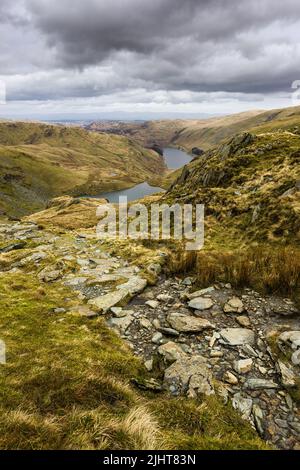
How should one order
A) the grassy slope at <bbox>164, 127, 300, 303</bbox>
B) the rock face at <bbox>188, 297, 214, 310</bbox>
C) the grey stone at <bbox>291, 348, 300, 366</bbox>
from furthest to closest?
the grassy slope at <bbox>164, 127, 300, 303</bbox>
the rock face at <bbox>188, 297, 214, 310</bbox>
the grey stone at <bbox>291, 348, 300, 366</bbox>

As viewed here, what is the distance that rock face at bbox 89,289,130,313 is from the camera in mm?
12531

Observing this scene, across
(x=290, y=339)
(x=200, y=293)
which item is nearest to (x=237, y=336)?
(x=290, y=339)

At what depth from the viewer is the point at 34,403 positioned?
6.10 meters

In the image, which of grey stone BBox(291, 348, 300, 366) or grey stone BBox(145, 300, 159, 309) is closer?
grey stone BBox(291, 348, 300, 366)

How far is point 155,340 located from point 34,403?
15.4 ft

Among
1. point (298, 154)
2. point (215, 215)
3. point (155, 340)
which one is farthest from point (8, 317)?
point (298, 154)

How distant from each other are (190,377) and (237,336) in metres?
2.59

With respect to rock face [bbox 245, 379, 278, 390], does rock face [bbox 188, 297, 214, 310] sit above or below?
above

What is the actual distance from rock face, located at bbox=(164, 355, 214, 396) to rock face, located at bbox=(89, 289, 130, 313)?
15.8 ft

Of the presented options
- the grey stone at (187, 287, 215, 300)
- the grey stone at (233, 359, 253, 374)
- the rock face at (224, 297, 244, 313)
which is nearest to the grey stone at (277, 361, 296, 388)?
the grey stone at (233, 359, 253, 374)

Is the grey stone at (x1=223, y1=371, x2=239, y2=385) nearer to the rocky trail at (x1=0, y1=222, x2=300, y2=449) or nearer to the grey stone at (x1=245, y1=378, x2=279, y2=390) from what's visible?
the rocky trail at (x1=0, y1=222, x2=300, y2=449)

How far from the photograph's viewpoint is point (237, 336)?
9.64m

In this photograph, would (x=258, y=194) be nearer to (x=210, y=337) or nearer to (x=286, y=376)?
(x=210, y=337)
